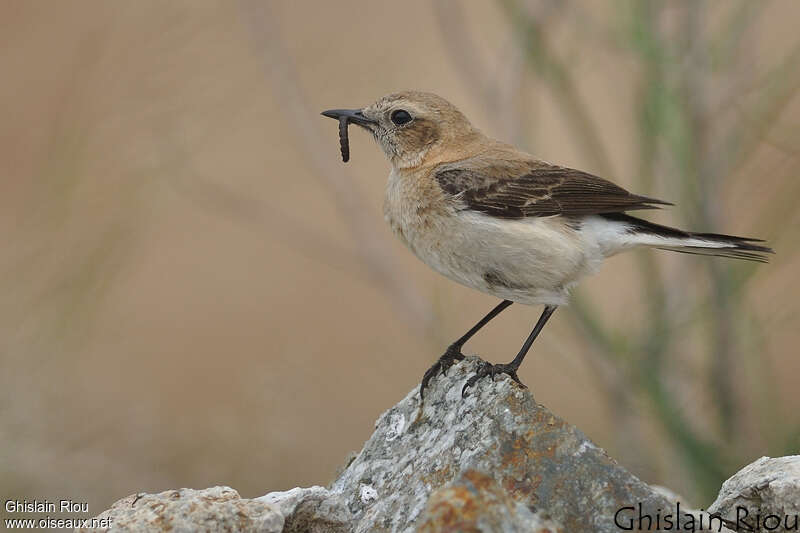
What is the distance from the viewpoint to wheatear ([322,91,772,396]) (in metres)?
4.72

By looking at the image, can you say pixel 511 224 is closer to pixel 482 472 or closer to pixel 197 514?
pixel 482 472

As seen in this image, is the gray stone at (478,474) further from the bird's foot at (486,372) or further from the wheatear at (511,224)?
the wheatear at (511,224)

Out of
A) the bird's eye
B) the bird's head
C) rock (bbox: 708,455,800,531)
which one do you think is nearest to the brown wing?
the bird's head

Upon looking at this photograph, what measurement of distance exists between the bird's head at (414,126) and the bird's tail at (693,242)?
101 cm

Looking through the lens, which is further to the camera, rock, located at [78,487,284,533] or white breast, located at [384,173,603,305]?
white breast, located at [384,173,603,305]

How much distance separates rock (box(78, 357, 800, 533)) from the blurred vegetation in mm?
1500

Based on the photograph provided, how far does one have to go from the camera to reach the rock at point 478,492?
118 inches

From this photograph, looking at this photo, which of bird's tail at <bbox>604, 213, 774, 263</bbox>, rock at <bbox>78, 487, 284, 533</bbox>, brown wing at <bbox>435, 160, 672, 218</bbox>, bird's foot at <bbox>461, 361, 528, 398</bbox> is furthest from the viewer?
brown wing at <bbox>435, 160, 672, 218</bbox>

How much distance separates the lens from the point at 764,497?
3594 millimetres

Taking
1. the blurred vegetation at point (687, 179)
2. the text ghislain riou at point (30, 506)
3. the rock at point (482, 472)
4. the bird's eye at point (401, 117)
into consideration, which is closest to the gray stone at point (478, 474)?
the rock at point (482, 472)

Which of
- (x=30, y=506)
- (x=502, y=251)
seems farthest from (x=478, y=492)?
(x=30, y=506)

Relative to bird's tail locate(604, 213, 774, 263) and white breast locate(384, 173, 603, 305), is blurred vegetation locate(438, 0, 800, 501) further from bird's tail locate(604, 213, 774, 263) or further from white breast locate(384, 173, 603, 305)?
white breast locate(384, 173, 603, 305)

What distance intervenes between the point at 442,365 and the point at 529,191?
41.3 inches

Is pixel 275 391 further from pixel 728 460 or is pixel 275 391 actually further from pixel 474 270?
pixel 728 460
